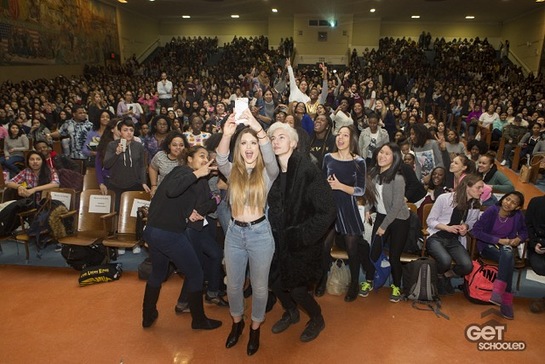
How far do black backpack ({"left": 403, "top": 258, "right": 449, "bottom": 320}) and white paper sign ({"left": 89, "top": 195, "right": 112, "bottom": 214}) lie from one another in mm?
3450

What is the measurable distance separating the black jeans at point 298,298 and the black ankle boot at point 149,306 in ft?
3.30

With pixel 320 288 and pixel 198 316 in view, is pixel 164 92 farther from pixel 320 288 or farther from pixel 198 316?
pixel 198 316

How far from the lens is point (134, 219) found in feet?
14.6

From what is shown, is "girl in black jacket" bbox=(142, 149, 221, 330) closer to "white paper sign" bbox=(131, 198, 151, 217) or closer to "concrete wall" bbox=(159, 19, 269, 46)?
"white paper sign" bbox=(131, 198, 151, 217)

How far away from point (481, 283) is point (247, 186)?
8.62ft

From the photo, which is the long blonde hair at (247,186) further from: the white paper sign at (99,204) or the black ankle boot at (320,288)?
the white paper sign at (99,204)

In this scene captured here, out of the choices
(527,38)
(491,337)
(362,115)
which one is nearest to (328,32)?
(527,38)

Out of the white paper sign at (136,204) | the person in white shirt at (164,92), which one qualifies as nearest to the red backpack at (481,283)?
the white paper sign at (136,204)

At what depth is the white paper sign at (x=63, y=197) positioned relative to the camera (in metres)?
4.68

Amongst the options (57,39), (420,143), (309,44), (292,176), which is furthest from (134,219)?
(309,44)

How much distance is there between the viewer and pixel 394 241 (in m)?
3.67

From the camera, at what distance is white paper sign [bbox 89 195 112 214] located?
4492 millimetres

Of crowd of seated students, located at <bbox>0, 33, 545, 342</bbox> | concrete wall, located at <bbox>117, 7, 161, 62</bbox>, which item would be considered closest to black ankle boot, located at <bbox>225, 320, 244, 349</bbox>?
crowd of seated students, located at <bbox>0, 33, 545, 342</bbox>

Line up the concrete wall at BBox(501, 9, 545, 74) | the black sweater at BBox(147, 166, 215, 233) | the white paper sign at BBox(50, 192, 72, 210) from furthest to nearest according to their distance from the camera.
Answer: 1. the concrete wall at BBox(501, 9, 545, 74)
2. the white paper sign at BBox(50, 192, 72, 210)
3. the black sweater at BBox(147, 166, 215, 233)
